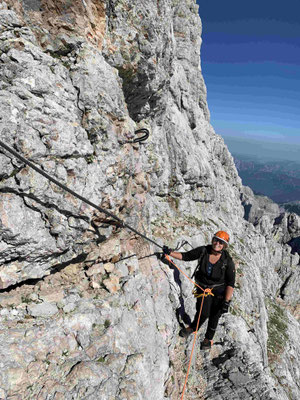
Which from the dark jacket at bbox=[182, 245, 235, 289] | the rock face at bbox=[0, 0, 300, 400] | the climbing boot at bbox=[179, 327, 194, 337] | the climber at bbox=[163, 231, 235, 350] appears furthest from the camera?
the climbing boot at bbox=[179, 327, 194, 337]

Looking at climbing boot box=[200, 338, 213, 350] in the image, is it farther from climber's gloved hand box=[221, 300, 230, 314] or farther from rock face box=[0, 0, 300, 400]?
climber's gloved hand box=[221, 300, 230, 314]

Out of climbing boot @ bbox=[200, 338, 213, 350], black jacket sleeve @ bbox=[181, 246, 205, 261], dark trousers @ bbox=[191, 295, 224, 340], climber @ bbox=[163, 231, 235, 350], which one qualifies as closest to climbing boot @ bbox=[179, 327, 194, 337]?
Result: climbing boot @ bbox=[200, 338, 213, 350]

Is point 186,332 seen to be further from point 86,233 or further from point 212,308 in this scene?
point 86,233

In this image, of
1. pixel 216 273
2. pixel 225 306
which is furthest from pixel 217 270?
pixel 225 306

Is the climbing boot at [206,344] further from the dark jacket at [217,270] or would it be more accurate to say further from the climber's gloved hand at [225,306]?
the dark jacket at [217,270]

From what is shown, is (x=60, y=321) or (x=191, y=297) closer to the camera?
(x=60, y=321)

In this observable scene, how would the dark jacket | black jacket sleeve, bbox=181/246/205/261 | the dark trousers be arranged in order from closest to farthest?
the dark jacket → black jacket sleeve, bbox=181/246/205/261 → the dark trousers

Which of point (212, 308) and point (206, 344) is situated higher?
point (212, 308)

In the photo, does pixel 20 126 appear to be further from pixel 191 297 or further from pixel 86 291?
pixel 191 297

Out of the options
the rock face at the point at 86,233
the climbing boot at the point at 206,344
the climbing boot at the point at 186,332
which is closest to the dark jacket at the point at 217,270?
the rock face at the point at 86,233

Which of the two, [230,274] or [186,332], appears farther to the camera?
[186,332]

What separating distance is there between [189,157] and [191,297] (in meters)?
19.6

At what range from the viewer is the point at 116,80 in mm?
10875

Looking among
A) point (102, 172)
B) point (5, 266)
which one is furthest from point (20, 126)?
point (5, 266)
